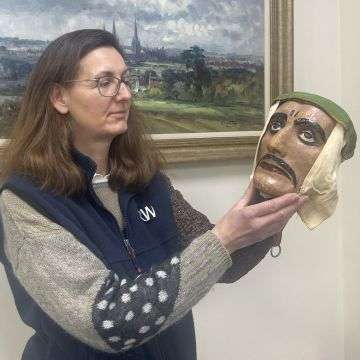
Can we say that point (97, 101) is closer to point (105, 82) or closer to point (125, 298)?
point (105, 82)

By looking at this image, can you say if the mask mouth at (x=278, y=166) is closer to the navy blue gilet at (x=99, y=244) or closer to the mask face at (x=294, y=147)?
the mask face at (x=294, y=147)

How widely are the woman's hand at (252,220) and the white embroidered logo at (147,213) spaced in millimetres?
179

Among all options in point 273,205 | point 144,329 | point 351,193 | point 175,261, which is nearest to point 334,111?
point 273,205

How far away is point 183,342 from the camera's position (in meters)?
0.93

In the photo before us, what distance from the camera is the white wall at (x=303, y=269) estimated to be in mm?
1340

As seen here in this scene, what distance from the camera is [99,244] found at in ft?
2.65

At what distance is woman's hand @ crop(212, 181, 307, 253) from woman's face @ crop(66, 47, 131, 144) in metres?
0.26

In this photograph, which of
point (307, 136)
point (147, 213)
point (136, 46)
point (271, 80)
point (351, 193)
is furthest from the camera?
point (351, 193)

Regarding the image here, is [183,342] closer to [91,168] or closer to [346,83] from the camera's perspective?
[91,168]

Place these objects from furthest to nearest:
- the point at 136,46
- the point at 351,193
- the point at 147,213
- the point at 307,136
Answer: the point at 351,193 < the point at 136,46 < the point at 147,213 < the point at 307,136

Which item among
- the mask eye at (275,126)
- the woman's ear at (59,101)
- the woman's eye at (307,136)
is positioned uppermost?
the woman's ear at (59,101)

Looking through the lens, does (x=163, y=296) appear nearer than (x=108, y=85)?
Yes

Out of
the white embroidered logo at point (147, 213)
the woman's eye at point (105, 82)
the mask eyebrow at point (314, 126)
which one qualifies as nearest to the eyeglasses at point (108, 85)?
the woman's eye at point (105, 82)

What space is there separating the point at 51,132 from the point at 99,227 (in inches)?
7.5
